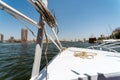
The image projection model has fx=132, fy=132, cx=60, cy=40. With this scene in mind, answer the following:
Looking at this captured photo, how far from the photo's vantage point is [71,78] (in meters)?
1.81

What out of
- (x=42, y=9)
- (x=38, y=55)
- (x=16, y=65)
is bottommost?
(x=16, y=65)

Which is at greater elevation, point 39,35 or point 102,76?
point 39,35

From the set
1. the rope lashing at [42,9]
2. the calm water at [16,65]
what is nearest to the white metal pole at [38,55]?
the rope lashing at [42,9]

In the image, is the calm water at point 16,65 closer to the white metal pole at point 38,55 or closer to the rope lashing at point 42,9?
the white metal pole at point 38,55

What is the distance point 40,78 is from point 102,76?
3.03 feet

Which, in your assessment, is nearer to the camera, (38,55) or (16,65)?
(38,55)

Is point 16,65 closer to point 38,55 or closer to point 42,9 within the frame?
point 38,55

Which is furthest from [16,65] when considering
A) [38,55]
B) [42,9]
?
[42,9]

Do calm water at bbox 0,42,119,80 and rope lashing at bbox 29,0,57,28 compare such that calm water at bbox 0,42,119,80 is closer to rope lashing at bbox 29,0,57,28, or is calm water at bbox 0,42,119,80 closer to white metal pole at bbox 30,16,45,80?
white metal pole at bbox 30,16,45,80

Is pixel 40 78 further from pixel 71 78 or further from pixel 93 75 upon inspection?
pixel 93 75

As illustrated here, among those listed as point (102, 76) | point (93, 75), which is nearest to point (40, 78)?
point (93, 75)

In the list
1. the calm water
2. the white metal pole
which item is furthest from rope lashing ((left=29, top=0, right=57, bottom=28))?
the calm water

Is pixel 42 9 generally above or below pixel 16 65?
above

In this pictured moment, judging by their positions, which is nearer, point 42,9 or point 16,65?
point 42,9
